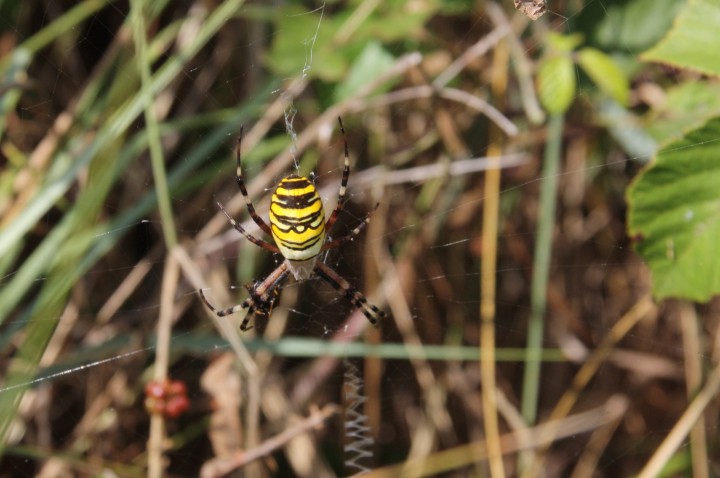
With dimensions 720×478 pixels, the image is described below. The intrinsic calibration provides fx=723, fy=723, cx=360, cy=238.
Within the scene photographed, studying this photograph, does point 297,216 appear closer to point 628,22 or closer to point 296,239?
point 296,239

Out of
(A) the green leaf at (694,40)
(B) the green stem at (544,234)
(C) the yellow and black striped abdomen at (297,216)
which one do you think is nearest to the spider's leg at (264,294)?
(C) the yellow and black striped abdomen at (297,216)

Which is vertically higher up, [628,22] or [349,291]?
[628,22]

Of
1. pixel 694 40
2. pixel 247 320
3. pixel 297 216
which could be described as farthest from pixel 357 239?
pixel 694 40

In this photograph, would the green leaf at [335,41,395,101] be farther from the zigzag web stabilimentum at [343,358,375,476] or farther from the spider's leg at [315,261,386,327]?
the zigzag web stabilimentum at [343,358,375,476]

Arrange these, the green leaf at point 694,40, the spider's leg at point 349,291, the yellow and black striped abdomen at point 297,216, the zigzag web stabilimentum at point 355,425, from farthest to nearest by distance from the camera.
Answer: the zigzag web stabilimentum at point 355,425 < the spider's leg at point 349,291 < the yellow and black striped abdomen at point 297,216 < the green leaf at point 694,40

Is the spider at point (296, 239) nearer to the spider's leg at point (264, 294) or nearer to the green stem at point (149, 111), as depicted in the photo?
the spider's leg at point (264, 294)

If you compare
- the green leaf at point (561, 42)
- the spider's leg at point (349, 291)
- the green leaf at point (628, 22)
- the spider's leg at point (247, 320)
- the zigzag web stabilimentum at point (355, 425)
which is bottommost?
the zigzag web stabilimentum at point (355, 425)
